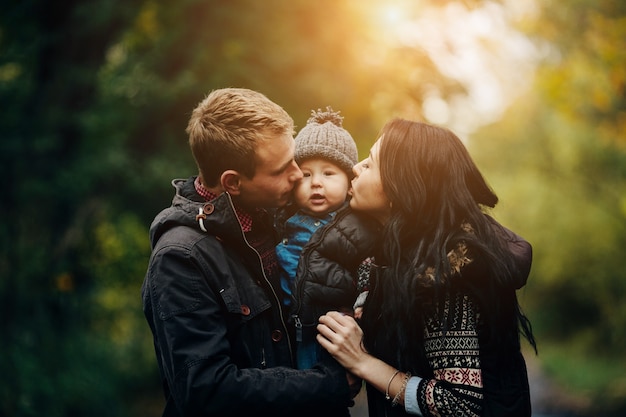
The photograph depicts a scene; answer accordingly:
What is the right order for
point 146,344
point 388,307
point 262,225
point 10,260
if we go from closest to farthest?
point 388,307
point 262,225
point 10,260
point 146,344

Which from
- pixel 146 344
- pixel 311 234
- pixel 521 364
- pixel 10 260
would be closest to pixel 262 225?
pixel 311 234

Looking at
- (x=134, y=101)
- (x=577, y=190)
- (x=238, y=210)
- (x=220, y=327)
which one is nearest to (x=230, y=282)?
(x=220, y=327)

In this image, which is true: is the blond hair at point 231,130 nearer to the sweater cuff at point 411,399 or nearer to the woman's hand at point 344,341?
the woman's hand at point 344,341

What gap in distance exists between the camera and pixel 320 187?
10.2 ft

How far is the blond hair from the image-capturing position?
277cm

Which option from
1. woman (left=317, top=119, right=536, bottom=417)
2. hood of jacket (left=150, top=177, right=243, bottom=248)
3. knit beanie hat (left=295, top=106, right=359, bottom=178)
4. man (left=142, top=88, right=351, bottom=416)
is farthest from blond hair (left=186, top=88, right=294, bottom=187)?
woman (left=317, top=119, right=536, bottom=417)

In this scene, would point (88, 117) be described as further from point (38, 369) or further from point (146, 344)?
point (146, 344)

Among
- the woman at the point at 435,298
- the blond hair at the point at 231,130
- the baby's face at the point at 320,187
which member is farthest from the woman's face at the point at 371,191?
the blond hair at the point at 231,130

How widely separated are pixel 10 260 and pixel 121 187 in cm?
195

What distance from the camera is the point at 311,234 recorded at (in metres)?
3.02

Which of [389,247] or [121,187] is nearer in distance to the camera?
[389,247]

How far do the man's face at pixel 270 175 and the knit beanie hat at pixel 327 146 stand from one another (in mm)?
220

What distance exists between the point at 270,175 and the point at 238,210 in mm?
219

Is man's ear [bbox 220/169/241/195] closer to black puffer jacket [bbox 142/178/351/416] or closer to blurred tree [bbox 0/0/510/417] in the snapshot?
black puffer jacket [bbox 142/178/351/416]
